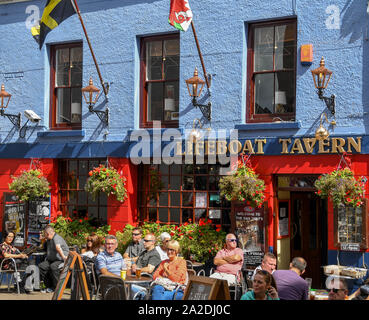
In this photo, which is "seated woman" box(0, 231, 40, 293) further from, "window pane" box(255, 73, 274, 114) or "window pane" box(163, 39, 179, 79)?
"window pane" box(255, 73, 274, 114)

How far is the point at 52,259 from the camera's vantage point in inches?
487

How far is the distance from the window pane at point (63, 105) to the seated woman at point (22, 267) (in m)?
3.06

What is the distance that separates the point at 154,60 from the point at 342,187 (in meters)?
5.23

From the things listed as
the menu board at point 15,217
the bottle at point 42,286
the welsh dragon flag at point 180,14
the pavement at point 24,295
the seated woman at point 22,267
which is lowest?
the pavement at point 24,295

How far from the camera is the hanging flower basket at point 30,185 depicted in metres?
13.8

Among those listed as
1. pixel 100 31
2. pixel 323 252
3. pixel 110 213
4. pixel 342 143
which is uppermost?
pixel 100 31

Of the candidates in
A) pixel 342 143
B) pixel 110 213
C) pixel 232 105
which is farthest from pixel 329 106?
pixel 110 213

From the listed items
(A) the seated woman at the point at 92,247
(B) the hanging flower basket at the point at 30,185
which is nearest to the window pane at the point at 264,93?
(A) the seated woman at the point at 92,247

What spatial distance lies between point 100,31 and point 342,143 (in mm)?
6150

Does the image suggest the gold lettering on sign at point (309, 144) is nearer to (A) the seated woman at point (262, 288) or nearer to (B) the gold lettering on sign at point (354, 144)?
(B) the gold lettering on sign at point (354, 144)

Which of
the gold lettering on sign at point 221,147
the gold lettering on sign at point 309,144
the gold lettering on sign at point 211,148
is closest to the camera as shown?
the gold lettering on sign at point 309,144
